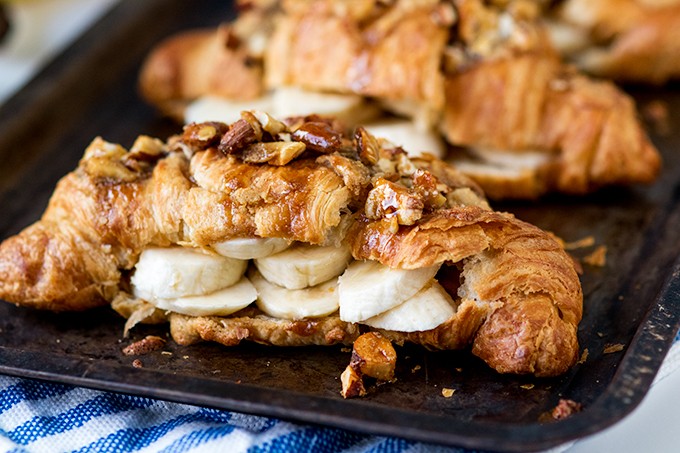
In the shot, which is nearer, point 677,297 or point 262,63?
point 677,297

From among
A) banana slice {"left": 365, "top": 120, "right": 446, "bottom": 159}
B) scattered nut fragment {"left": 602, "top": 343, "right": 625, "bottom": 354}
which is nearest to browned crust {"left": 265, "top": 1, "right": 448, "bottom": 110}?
banana slice {"left": 365, "top": 120, "right": 446, "bottom": 159}

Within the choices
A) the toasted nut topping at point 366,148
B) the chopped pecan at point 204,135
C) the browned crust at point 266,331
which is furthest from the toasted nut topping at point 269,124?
the browned crust at point 266,331

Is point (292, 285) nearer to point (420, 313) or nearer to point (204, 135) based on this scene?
point (420, 313)

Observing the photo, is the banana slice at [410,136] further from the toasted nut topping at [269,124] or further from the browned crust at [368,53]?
the toasted nut topping at [269,124]

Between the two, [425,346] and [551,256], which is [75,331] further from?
[551,256]

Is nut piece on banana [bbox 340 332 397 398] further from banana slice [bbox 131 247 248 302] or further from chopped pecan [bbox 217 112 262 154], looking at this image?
chopped pecan [bbox 217 112 262 154]

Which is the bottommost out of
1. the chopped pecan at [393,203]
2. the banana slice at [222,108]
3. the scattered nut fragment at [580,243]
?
the scattered nut fragment at [580,243]

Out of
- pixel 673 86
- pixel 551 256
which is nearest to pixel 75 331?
pixel 551 256
